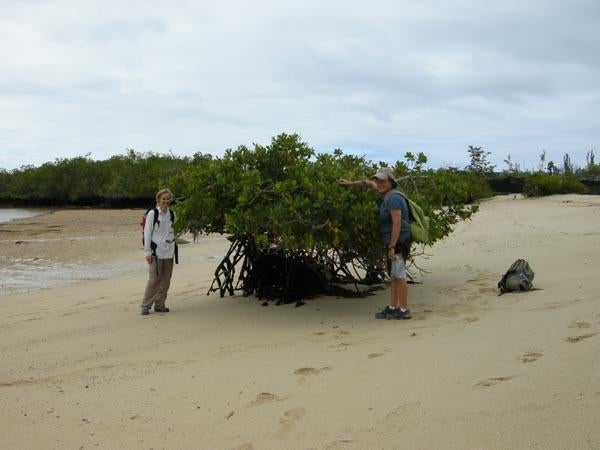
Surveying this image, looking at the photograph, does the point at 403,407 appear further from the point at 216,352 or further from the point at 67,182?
the point at 67,182

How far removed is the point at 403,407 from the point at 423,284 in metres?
4.53

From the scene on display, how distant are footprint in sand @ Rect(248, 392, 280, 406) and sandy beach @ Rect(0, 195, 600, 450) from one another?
0.02m

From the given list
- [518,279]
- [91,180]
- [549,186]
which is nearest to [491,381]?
[518,279]

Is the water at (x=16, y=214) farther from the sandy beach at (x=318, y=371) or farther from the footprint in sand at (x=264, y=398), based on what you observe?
the footprint in sand at (x=264, y=398)

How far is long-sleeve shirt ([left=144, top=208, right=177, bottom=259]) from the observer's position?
7.18 metres

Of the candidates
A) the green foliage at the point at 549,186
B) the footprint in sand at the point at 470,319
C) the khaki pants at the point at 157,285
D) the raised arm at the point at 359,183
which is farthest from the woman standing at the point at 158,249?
the green foliage at the point at 549,186

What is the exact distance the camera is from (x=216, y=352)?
5.27 metres

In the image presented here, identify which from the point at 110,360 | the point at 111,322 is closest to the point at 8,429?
the point at 110,360

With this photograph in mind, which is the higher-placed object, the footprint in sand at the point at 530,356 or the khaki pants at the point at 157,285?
the khaki pants at the point at 157,285

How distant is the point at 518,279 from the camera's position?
22.4 ft

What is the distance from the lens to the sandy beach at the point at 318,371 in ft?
11.2

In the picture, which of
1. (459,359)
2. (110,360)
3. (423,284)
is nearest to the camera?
(459,359)

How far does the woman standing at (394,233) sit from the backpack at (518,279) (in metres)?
1.44

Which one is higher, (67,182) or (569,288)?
(67,182)
